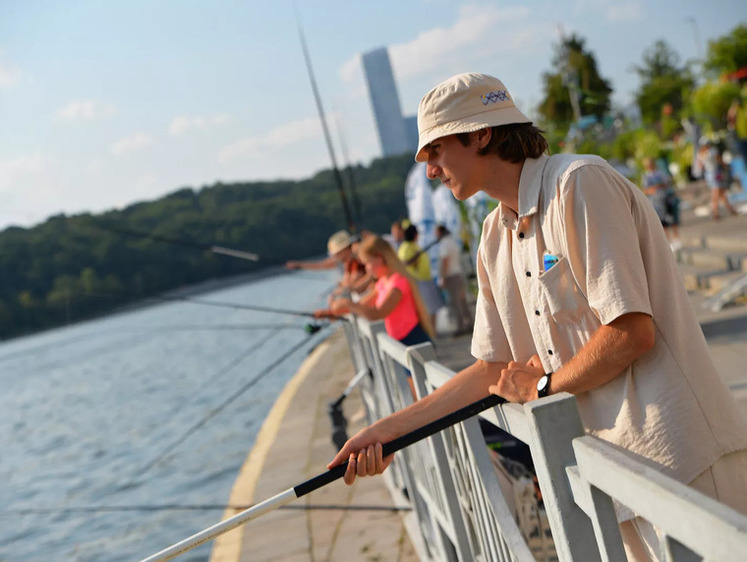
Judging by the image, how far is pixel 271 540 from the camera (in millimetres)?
6145

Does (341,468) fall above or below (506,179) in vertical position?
below

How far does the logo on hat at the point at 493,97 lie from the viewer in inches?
82.4

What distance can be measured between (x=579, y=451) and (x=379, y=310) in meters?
4.29

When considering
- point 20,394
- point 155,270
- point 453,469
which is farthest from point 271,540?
point 20,394

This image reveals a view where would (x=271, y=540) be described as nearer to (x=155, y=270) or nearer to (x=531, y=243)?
(x=531, y=243)

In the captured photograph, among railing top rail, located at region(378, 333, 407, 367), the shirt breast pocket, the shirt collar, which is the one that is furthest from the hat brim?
railing top rail, located at region(378, 333, 407, 367)

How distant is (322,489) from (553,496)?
17.9 ft

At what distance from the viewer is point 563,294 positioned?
1.99 m

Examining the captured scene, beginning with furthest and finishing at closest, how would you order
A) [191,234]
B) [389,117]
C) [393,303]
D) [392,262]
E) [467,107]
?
[389,117] < [191,234] < [392,262] < [393,303] < [467,107]

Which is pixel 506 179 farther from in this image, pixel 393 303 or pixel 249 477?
pixel 249 477

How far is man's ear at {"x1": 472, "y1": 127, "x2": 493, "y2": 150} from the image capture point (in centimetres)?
212

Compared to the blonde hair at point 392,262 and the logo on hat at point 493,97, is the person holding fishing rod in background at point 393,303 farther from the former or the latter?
the logo on hat at point 493,97

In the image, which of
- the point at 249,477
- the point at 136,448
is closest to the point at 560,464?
the point at 249,477

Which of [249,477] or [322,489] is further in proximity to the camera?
[249,477]
